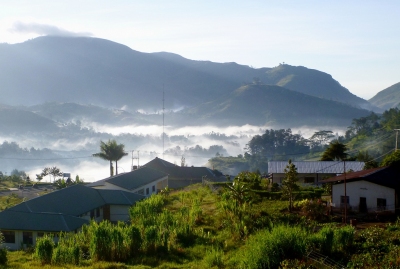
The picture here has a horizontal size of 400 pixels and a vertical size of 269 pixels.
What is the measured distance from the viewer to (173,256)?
17.6 meters

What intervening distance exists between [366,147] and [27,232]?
219 feet

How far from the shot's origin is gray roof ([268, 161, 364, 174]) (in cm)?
3928

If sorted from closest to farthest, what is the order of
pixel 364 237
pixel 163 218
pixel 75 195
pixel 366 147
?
1. pixel 364 237
2. pixel 163 218
3. pixel 75 195
4. pixel 366 147

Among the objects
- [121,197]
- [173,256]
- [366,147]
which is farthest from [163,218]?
[366,147]

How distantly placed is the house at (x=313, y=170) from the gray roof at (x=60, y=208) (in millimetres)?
13837

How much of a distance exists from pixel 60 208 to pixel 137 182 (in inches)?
490

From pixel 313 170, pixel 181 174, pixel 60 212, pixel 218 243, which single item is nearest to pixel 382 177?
pixel 218 243

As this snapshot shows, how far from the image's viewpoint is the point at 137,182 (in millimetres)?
39062

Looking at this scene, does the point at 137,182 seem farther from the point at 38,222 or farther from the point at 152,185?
the point at 38,222

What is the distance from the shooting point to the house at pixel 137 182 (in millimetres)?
36375

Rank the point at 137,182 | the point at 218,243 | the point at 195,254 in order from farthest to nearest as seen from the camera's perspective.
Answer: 1. the point at 137,182
2. the point at 218,243
3. the point at 195,254

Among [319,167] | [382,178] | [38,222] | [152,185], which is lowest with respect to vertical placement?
[38,222]

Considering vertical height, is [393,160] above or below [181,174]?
above

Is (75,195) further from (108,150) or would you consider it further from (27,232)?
(108,150)
